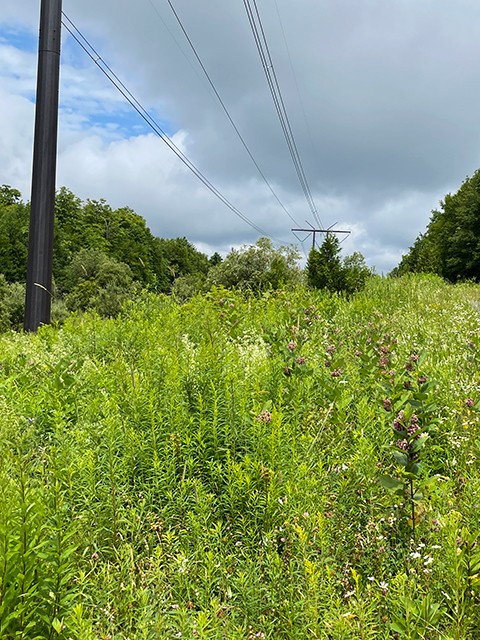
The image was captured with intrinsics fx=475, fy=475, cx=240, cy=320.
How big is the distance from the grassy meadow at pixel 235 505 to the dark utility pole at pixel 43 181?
4138mm

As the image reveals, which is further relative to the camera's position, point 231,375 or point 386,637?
point 231,375

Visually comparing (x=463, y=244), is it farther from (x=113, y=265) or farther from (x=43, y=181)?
(x=43, y=181)

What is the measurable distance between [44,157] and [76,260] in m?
48.8

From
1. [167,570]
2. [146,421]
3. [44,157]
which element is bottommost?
[167,570]

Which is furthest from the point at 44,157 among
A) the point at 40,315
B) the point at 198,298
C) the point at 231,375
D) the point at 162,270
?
the point at 162,270

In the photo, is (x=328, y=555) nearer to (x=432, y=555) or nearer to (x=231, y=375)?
(x=432, y=555)

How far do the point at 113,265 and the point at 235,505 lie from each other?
55205 millimetres

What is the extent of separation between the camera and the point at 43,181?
7.73 m

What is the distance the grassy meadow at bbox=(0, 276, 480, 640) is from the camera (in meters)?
1.51

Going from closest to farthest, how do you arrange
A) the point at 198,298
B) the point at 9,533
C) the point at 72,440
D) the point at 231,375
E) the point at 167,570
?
A: the point at 9,533, the point at 167,570, the point at 72,440, the point at 231,375, the point at 198,298

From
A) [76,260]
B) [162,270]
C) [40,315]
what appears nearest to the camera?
[40,315]

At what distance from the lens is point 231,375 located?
2781 mm

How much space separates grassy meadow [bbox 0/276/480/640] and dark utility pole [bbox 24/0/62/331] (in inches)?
163

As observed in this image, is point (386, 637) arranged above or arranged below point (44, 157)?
below
